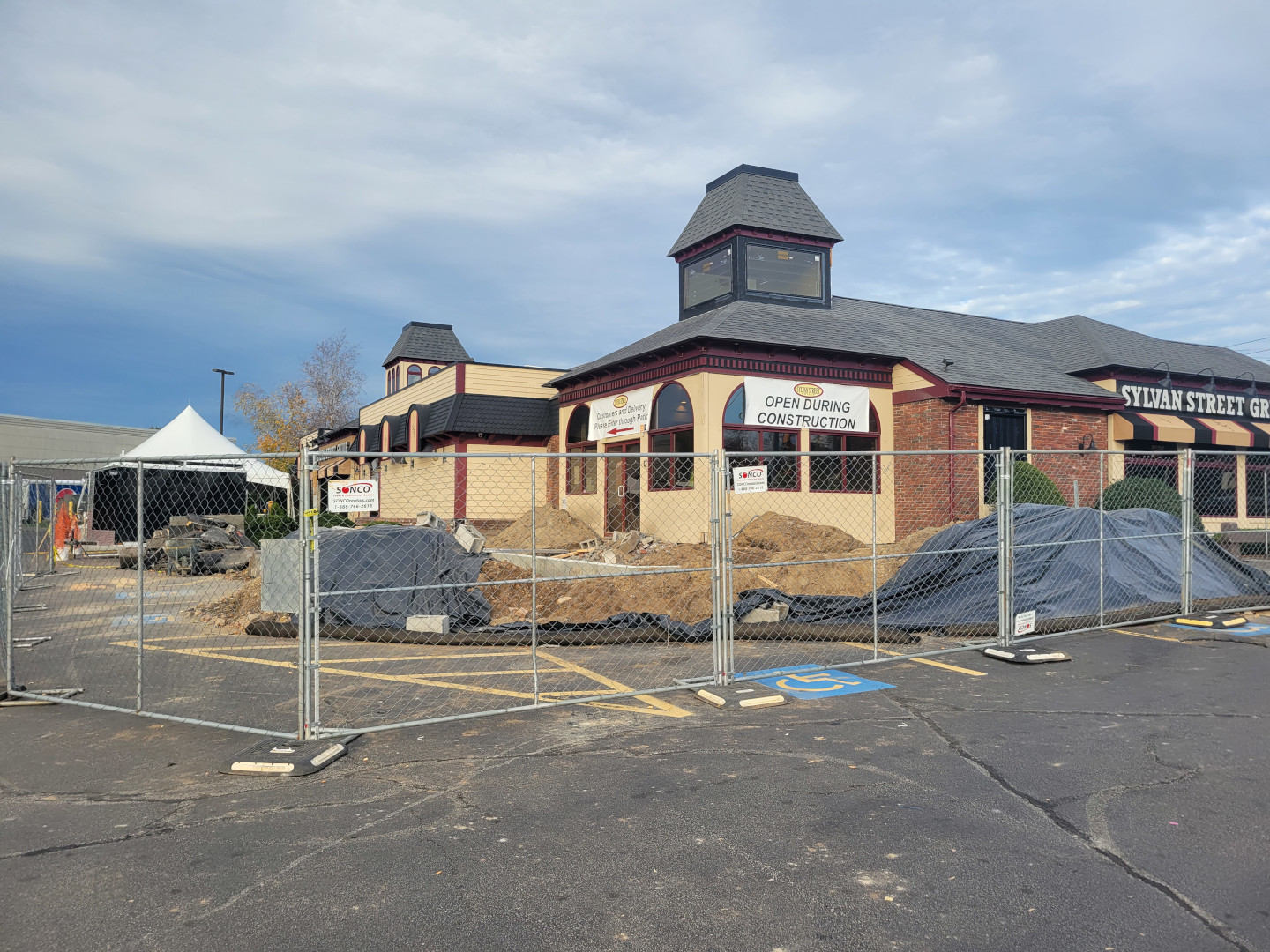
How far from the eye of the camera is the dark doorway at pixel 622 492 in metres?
20.8

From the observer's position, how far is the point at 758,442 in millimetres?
19109

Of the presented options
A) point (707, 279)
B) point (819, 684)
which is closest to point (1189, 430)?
point (707, 279)

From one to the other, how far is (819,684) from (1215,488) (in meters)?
21.9

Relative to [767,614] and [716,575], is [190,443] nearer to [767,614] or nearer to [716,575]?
[767,614]

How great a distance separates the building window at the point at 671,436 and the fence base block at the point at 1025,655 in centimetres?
1016

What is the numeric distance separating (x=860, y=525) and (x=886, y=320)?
275 inches

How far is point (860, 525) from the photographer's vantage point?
1972 centimetres

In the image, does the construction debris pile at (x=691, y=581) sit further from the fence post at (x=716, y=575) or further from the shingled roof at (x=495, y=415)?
the shingled roof at (x=495, y=415)

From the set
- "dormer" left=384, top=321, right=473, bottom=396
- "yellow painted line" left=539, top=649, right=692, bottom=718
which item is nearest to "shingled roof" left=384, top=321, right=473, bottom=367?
"dormer" left=384, top=321, right=473, bottom=396

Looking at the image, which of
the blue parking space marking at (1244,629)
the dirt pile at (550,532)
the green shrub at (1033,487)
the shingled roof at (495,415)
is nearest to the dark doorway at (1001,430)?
the green shrub at (1033,487)

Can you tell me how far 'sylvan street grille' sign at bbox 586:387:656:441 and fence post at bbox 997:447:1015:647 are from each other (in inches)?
451

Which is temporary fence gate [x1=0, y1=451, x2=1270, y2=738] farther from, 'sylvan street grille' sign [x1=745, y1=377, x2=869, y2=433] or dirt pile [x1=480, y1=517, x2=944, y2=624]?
'sylvan street grille' sign [x1=745, y1=377, x2=869, y2=433]

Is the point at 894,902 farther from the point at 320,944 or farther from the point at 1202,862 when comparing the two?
the point at 320,944

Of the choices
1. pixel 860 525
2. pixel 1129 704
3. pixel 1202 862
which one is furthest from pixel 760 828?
pixel 860 525
